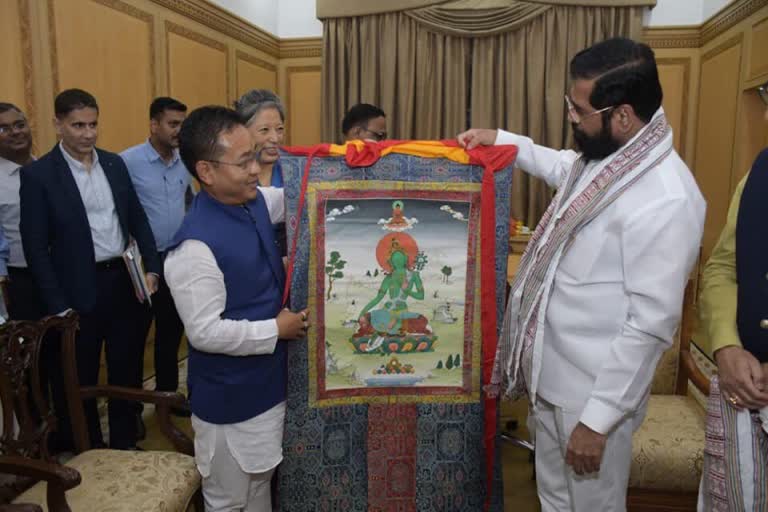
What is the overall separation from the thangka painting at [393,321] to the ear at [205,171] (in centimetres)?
29

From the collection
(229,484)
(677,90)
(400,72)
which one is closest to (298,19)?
(400,72)

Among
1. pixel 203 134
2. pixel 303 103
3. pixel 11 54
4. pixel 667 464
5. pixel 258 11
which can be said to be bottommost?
pixel 667 464

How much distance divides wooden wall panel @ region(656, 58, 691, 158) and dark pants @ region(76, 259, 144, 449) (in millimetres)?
4650

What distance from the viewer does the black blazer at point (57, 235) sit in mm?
2311

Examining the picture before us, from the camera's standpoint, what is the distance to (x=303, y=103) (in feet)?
19.5

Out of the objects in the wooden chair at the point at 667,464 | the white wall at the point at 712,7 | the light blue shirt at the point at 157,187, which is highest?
the white wall at the point at 712,7

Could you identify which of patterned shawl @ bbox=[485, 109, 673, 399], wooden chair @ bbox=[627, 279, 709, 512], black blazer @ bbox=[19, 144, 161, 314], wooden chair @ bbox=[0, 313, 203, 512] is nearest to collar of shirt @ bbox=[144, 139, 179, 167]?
black blazer @ bbox=[19, 144, 161, 314]

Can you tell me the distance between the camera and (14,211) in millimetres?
2648

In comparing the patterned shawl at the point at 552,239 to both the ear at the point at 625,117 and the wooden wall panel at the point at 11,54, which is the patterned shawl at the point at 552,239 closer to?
the ear at the point at 625,117

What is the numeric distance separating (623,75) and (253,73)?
4.57m

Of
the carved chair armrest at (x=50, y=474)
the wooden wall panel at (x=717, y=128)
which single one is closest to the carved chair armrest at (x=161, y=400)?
the carved chair armrest at (x=50, y=474)

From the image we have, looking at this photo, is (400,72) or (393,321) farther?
(400,72)

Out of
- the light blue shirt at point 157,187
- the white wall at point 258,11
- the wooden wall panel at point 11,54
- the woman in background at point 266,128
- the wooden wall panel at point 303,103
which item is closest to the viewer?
the woman in background at point 266,128

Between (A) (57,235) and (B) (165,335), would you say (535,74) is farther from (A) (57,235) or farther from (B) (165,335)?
(A) (57,235)
